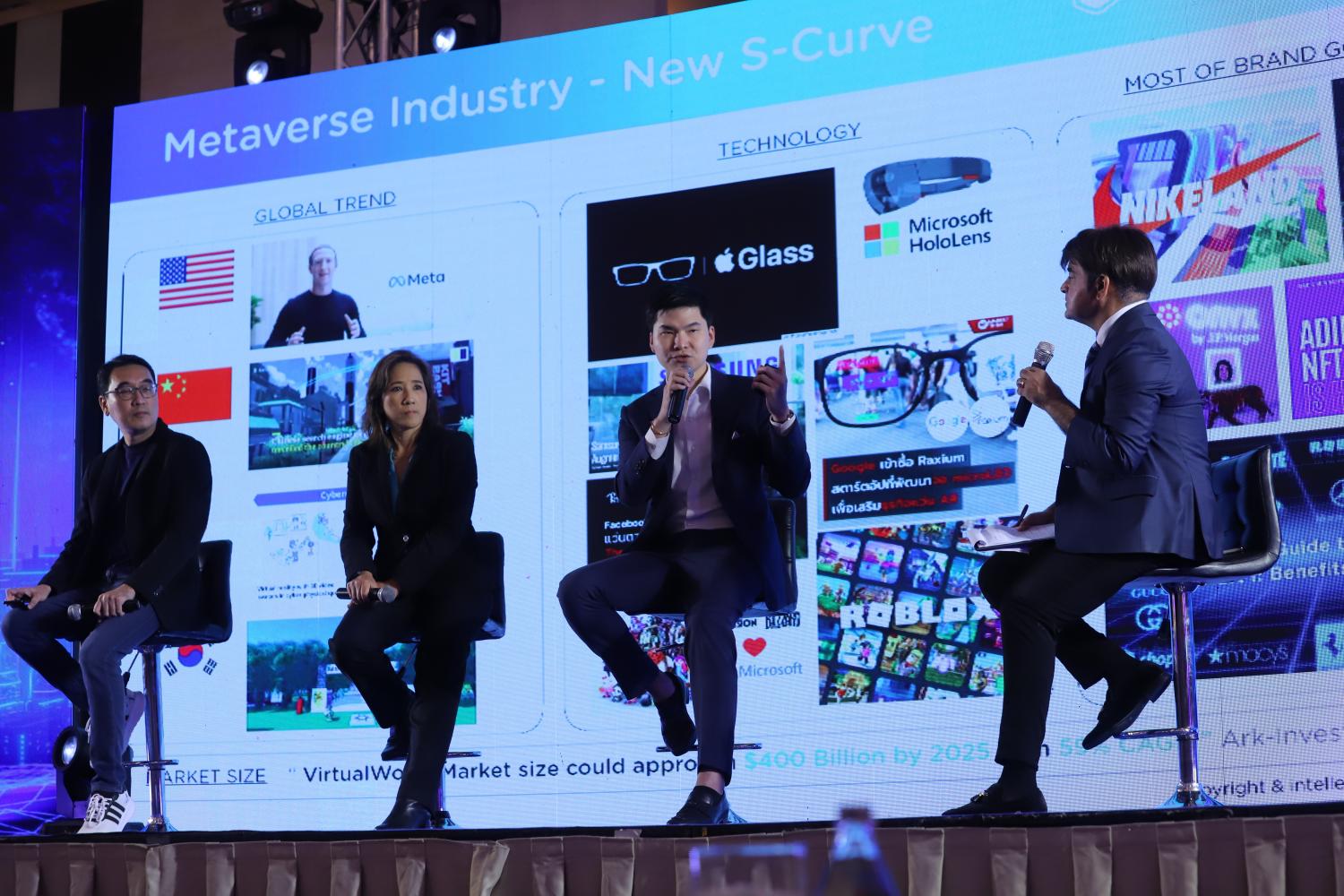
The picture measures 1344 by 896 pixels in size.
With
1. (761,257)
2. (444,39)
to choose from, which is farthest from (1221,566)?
(444,39)

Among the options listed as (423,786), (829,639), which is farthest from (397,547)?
(829,639)

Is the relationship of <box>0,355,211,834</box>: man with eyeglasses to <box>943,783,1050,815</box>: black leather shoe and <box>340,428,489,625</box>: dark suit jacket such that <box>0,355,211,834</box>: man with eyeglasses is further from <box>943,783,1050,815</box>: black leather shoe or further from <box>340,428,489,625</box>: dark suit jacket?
<box>943,783,1050,815</box>: black leather shoe

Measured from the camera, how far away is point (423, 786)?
3414 millimetres

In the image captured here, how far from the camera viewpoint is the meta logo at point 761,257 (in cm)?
479

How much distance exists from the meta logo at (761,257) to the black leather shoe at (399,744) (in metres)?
2.02

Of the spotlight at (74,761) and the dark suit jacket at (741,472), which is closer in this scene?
the dark suit jacket at (741,472)

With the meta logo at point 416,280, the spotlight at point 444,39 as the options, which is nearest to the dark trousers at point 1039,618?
the meta logo at point 416,280

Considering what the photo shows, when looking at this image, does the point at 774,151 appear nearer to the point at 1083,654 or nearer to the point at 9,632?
the point at 1083,654

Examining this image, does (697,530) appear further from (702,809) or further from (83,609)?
(83,609)

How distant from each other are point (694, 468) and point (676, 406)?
0.22 meters

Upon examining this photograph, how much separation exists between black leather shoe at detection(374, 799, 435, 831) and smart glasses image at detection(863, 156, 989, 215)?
244 cm

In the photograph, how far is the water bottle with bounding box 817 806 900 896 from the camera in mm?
863

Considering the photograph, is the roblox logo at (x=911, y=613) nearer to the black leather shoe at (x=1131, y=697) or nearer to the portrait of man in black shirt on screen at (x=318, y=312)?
the black leather shoe at (x=1131, y=697)

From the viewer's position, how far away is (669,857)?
2840 millimetres
